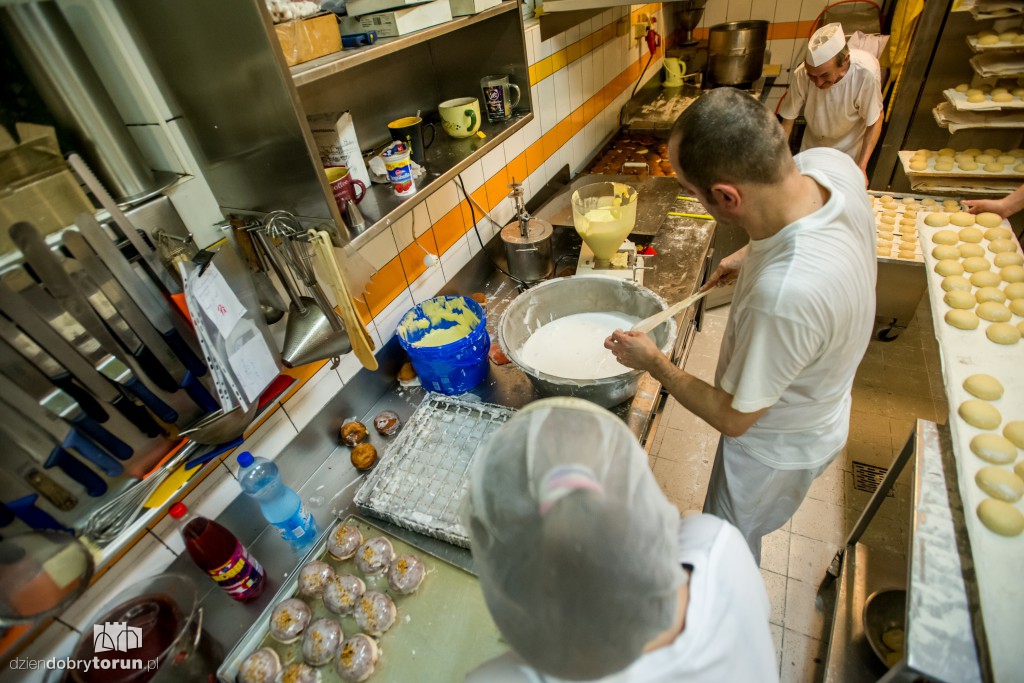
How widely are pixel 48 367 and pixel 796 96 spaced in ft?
12.1

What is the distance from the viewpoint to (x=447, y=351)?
1.38 meters

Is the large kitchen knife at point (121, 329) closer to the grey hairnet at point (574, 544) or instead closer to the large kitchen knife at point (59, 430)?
the large kitchen knife at point (59, 430)

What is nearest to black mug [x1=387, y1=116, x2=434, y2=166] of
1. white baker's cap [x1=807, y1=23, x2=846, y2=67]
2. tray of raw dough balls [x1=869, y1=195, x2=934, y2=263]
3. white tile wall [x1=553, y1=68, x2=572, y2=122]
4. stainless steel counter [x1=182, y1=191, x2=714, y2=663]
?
stainless steel counter [x1=182, y1=191, x2=714, y2=663]

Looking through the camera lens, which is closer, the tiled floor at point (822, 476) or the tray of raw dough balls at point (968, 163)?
the tiled floor at point (822, 476)

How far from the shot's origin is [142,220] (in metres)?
0.94

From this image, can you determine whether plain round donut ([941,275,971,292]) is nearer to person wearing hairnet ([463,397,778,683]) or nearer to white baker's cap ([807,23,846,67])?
white baker's cap ([807,23,846,67])

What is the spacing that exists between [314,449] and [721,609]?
1.12m

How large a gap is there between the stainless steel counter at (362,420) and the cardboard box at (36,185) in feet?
2.30

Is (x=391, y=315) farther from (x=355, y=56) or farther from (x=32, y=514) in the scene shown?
(x=32, y=514)

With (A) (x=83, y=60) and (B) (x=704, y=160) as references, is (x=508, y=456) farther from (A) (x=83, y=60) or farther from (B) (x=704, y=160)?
(A) (x=83, y=60)

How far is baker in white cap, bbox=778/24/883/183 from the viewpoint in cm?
252

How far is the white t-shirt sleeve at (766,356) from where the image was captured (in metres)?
0.95

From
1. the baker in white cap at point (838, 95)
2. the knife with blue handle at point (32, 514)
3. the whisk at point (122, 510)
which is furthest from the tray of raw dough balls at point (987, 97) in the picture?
the knife with blue handle at point (32, 514)

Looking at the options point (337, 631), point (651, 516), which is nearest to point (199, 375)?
point (337, 631)
